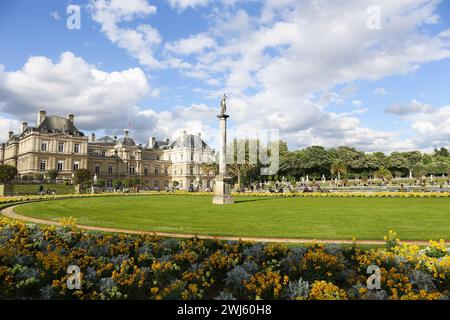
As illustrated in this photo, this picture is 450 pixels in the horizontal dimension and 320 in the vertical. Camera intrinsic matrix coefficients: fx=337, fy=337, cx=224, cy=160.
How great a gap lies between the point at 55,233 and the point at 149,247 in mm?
3628

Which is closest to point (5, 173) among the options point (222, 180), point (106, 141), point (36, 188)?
point (36, 188)

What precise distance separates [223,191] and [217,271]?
21.5 meters

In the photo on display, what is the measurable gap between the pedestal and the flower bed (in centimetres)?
1933

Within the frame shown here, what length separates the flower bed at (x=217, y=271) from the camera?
614 centimetres

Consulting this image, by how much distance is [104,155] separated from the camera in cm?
10150

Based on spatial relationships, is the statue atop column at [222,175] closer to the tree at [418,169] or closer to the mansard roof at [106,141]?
the mansard roof at [106,141]

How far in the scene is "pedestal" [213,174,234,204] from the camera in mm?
28812

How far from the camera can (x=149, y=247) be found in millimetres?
8891

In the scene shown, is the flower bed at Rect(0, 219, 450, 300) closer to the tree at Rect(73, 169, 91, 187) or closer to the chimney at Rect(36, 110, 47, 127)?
the tree at Rect(73, 169, 91, 187)

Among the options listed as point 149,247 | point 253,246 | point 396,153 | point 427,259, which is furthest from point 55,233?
point 396,153

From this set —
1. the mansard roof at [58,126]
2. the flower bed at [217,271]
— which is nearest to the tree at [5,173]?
the mansard roof at [58,126]

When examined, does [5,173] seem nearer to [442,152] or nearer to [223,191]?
[223,191]

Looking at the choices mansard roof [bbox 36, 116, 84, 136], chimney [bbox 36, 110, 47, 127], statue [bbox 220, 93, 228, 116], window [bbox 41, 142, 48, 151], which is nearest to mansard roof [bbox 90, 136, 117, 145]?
mansard roof [bbox 36, 116, 84, 136]
